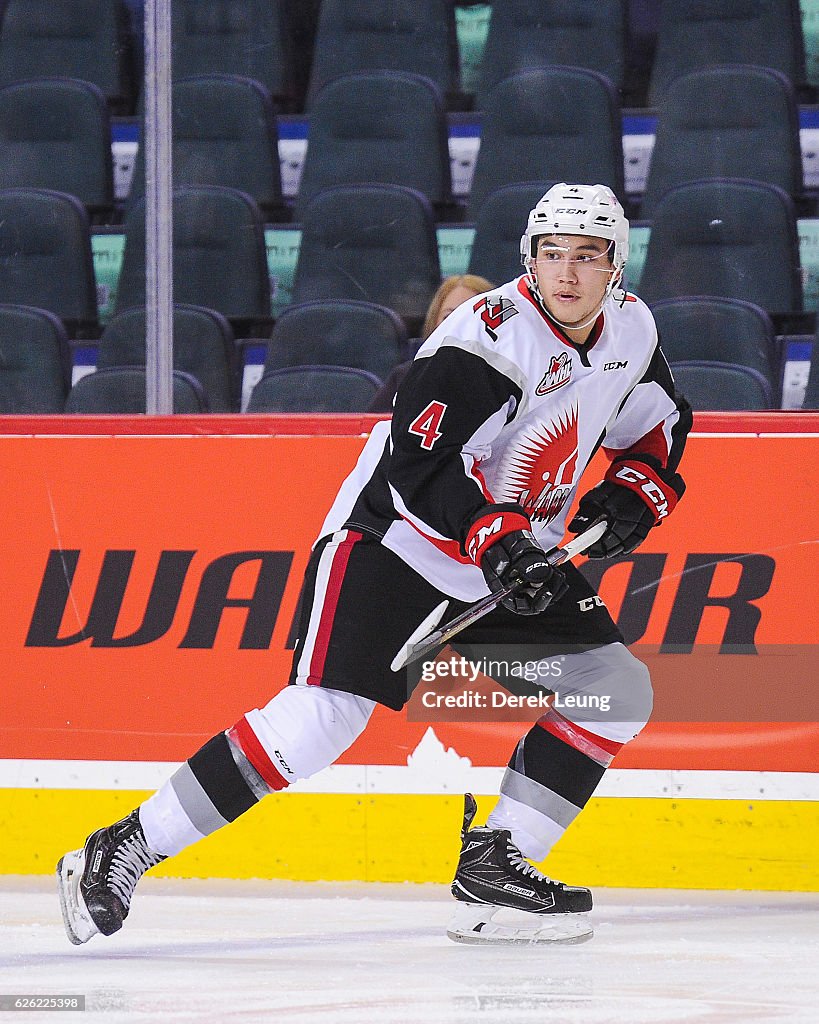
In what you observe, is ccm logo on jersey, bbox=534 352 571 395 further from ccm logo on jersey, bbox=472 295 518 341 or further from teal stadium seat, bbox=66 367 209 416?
teal stadium seat, bbox=66 367 209 416

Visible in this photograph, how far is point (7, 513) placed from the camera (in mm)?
2939

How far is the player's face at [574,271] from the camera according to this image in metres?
2.20

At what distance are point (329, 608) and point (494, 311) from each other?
492mm

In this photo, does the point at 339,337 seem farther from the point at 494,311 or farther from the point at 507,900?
the point at 507,900

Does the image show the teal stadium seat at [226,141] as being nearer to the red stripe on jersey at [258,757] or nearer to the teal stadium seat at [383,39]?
the teal stadium seat at [383,39]

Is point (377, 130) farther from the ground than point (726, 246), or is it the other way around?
point (377, 130)

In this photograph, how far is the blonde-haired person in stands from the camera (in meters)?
2.96

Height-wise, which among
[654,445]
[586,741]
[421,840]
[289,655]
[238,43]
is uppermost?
[238,43]

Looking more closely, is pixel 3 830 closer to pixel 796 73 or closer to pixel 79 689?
pixel 79 689

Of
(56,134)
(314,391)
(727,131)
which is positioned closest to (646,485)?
(314,391)

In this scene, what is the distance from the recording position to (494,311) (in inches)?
87.4

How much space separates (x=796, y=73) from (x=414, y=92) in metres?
0.95

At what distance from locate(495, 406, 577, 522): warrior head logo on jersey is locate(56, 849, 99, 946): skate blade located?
0.82 meters

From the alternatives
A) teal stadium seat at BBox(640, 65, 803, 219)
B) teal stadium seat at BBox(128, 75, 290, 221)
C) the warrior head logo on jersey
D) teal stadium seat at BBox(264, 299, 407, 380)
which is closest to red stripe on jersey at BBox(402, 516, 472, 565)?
the warrior head logo on jersey
